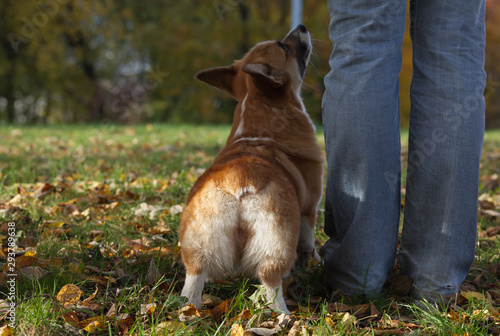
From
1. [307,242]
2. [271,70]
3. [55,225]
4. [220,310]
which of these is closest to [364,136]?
[271,70]

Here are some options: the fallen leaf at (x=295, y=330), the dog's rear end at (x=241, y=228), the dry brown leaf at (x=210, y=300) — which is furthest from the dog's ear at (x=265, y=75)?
the fallen leaf at (x=295, y=330)

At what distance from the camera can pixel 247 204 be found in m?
1.85

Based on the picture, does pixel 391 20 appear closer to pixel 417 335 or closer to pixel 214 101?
pixel 417 335

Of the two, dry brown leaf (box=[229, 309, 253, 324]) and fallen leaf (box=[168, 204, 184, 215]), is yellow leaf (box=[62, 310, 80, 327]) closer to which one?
dry brown leaf (box=[229, 309, 253, 324])

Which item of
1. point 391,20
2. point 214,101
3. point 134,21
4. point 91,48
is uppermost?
point 134,21

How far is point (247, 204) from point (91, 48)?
19360 millimetres

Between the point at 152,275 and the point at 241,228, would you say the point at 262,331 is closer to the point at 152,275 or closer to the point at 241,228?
the point at 241,228

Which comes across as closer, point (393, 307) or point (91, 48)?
point (393, 307)

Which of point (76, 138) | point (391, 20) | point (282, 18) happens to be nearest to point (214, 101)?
point (282, 18)

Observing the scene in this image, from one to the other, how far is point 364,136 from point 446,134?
1.18 ft

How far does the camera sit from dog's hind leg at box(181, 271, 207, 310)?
1.90 meters

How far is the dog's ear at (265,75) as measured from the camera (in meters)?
2.28

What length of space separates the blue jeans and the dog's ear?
0.34m

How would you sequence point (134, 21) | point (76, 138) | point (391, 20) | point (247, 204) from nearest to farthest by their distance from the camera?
point (247, 204)
point (391, 20)
point (76, 138)
point (134, 21)
